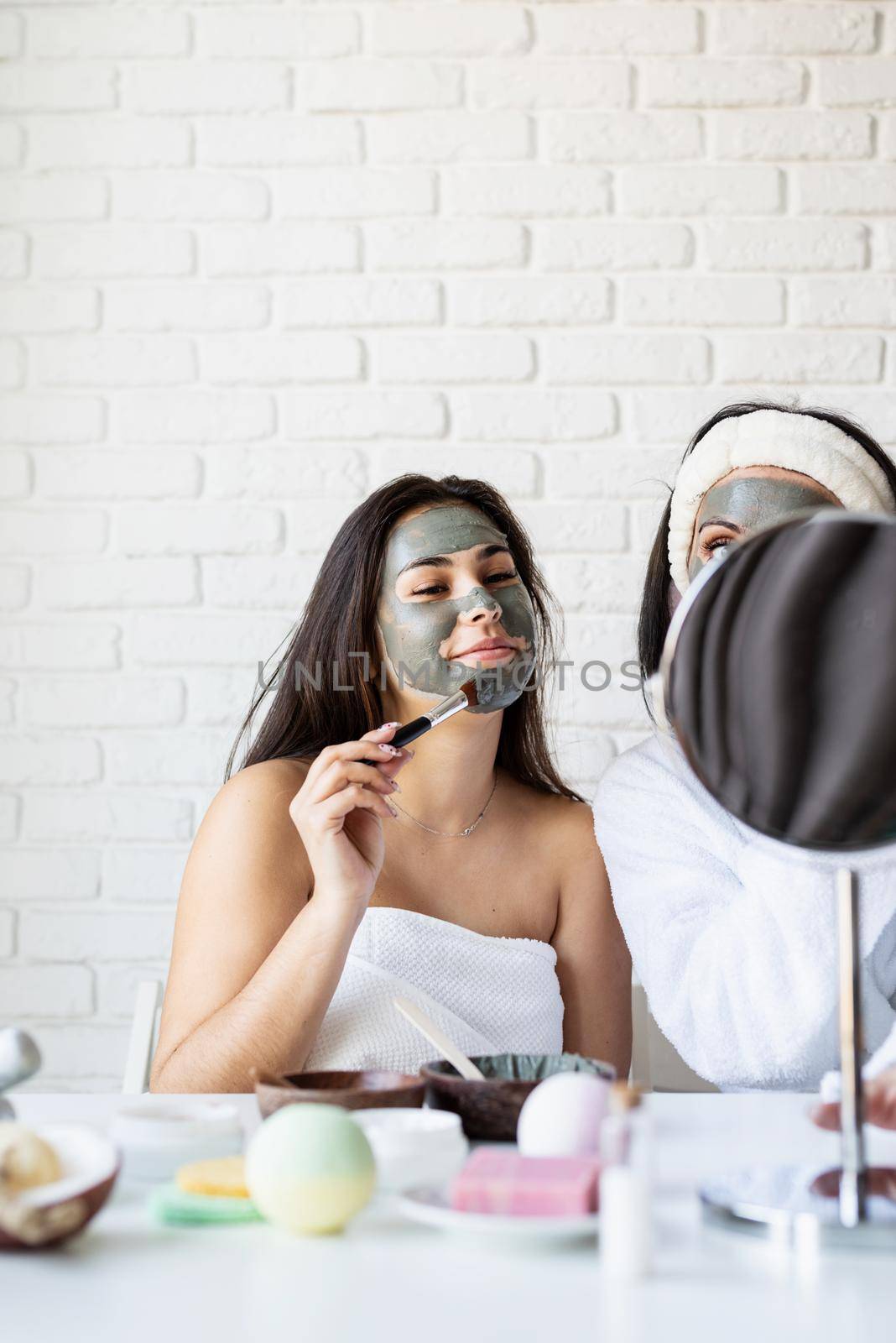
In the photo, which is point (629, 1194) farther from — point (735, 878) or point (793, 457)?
point (793, 457)

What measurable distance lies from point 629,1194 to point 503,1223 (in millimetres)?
58

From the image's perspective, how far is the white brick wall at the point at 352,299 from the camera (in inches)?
68.9

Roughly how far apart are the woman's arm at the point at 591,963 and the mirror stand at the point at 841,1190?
72 centimetres

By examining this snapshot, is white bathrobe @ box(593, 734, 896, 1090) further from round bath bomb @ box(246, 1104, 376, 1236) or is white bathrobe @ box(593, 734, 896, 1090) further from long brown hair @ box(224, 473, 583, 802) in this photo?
round bath bomb @ box(246, 1104, 376, 1236)

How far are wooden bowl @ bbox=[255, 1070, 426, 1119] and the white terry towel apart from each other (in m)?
0.38

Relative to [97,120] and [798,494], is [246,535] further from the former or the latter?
[798,494]

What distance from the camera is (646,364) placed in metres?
1.76

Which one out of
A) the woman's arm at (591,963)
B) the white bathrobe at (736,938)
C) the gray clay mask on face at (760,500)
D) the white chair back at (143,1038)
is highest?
the gray clay mask on face at (760,500)

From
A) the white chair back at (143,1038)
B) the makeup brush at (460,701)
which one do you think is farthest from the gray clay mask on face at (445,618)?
the white chair back at (143,1038)

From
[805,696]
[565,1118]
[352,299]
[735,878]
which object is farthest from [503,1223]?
[352,299]

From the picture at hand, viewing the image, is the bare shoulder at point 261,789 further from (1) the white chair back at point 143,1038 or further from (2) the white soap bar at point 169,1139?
(2) the white soap bar at point 169,1139

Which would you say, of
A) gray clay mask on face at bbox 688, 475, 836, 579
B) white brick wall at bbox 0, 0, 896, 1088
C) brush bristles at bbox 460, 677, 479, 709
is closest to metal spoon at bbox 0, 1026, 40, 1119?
brush bristles at bbox 460, 677, 479, 709

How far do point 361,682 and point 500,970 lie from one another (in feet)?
1.08

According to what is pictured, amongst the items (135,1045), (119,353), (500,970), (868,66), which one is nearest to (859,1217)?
(500,970)
